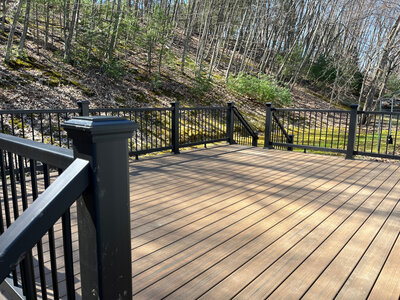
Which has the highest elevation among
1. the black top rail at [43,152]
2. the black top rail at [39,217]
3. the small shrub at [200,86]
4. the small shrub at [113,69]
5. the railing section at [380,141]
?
the small shrub at [113,69]

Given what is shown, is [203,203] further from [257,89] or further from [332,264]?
[257,89]

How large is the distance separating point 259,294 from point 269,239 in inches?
32.3

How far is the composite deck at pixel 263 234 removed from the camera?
210cm

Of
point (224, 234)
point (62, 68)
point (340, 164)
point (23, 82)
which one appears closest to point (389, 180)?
point (340, 164)

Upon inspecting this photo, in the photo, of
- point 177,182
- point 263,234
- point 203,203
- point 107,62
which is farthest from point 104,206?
point 107,62

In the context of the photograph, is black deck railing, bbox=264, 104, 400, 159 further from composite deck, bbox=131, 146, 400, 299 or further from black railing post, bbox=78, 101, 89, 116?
black railing post, bbox=78, 101, 89, 116

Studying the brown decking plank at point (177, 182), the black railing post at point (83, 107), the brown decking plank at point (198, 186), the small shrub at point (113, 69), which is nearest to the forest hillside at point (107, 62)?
the small shrub at point (113, 69)

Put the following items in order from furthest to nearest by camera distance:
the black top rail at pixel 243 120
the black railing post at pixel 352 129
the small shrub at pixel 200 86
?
the small shrub at pixel 200 86, the black top rail at pixel 243 120, the black railing post at pixel 352 129

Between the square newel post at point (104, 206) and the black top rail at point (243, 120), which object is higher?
the square newel post at point (104, 206)

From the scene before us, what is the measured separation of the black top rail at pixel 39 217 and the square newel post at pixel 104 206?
43 mm

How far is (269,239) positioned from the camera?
9.08 feet

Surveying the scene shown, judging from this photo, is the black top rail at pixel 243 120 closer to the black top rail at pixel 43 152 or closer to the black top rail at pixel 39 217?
the black top rail at pixel 43 152

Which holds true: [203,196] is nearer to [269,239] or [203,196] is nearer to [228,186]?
[228,186]

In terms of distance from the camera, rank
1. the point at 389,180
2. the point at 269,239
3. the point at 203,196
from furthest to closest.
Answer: the point at 389,180, the point at 203,196, the point at 269,239
